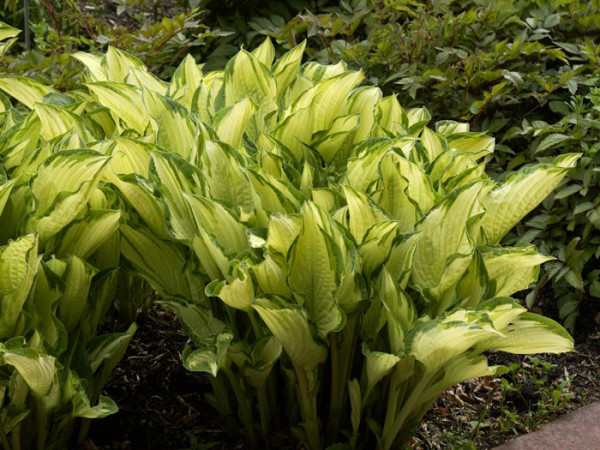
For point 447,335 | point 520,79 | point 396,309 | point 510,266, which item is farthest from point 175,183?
point 520,79

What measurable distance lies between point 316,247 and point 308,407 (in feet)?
1.53

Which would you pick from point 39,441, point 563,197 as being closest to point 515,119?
point 563,197

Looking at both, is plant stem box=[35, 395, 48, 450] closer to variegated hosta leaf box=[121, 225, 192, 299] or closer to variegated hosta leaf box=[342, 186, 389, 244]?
variegated hosta leaf box=[121, 225, 192, 299]

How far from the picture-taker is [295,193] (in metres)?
1.60

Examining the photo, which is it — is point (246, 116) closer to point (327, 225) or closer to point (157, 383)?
point (327, 225)

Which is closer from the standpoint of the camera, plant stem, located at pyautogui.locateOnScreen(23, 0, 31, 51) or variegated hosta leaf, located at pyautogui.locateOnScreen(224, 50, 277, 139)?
variegated hosta leaf, located at pyautogui.locateOnScreen(224, 50, 277, 139)

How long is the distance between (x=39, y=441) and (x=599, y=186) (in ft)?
7.38

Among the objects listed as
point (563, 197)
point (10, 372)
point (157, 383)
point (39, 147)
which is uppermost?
point (39, 147)

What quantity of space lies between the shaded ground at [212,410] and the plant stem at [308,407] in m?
0.28

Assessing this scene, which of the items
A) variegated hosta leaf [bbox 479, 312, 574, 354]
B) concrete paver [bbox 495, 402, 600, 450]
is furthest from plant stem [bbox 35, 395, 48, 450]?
concrete paver [bbox 495, 402, 600, 450]

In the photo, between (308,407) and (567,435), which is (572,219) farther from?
(308,407)

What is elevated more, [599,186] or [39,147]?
[39,147]

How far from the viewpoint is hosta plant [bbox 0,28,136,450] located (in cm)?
143

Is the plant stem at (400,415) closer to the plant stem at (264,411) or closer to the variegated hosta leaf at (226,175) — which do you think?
the plant stem at (264,411)
